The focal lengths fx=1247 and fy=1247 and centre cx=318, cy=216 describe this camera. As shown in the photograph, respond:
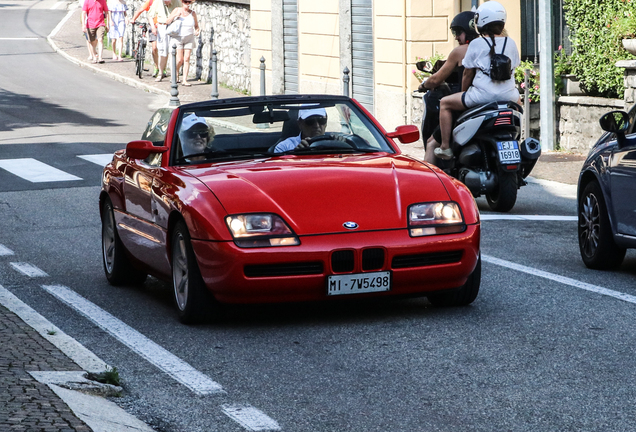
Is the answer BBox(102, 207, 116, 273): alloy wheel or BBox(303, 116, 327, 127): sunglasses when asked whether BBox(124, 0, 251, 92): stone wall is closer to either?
BBox(102, 207, 116, 273): alloy wheel

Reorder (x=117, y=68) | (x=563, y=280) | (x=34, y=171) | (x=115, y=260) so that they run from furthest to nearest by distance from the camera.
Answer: (x=117, y=68) → (x=34, y=171) → (x=115, y=260) → (x=563, y=280)

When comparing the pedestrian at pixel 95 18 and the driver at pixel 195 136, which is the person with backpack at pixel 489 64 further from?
the pedestrian at pixel 95 18

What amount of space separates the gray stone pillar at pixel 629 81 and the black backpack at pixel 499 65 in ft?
15.7

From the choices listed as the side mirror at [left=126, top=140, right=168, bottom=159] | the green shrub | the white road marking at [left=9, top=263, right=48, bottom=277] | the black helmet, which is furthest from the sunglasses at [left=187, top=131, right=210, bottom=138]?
the green shrub

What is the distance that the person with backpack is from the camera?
1179 cm

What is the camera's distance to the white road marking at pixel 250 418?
16.6 ft

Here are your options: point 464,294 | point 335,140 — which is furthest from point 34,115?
point 464,294

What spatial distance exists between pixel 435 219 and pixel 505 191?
529 centimetres

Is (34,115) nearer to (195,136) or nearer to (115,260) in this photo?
(115,260)

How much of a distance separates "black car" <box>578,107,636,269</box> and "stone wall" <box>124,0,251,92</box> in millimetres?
21456

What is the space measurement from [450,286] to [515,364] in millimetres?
1245

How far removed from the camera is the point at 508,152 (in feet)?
38.9

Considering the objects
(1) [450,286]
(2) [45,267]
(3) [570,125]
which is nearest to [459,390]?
(1) [450,286]

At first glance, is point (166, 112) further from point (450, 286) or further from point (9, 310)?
point (450, 286)
